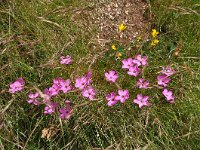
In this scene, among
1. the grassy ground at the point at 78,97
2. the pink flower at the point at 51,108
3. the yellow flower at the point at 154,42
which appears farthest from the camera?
the yellow flower at the point at 154,42

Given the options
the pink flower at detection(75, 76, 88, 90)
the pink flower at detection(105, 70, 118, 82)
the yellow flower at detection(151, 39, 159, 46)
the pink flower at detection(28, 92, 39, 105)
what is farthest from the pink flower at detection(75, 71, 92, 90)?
the yellow flower at detection(151, 39, 159, 46)

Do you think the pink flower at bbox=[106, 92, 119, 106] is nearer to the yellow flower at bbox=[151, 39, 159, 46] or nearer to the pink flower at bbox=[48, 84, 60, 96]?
the pink flower at bbox=[48, 84, 60, 96]

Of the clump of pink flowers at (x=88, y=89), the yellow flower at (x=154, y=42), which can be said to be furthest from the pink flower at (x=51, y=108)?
the yellow flower at (x=154, y=42)

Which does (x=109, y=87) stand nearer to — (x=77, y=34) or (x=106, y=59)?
(x=106, y=59)

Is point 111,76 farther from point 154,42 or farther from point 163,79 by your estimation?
point 154,42

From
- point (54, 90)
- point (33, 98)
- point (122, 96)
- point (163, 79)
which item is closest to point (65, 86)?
point (54, 90)

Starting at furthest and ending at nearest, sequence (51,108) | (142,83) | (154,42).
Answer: (154,42), (142,83), (51,108)

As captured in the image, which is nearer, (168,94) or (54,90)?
(54,90)

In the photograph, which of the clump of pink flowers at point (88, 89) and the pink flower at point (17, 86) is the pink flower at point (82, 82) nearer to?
the clump of pink flowers at point (88, 89)

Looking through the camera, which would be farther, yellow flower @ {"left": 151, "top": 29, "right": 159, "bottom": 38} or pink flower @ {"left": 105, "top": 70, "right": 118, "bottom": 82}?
yellow flower @ {"left": 151, "top": 29, "right": 159, "bottom": 38}
